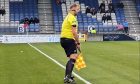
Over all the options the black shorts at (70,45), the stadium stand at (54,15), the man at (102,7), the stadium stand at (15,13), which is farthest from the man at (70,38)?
the man at (102,7)

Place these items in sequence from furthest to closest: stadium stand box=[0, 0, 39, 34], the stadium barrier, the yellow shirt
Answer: stadium stand box=[0, 0, 39, 34]
the stadium barrier
the yellow shirt

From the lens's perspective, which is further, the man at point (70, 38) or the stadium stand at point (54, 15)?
the stadium stand at point (54, 15)

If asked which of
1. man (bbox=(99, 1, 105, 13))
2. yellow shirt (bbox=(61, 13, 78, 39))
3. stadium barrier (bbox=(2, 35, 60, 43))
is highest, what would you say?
man (bbox=(99, 1, 105, 13))

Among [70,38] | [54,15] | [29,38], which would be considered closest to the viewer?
[70,38]

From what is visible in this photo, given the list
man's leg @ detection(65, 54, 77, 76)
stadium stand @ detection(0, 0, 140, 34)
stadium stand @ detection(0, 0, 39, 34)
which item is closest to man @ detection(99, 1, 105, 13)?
stadium stand @ detection(0, 0, 140, 34)

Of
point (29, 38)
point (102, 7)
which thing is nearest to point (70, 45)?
point (29, 38)

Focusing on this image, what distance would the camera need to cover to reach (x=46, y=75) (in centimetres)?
1368

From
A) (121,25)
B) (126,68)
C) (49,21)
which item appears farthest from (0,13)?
(126,68)

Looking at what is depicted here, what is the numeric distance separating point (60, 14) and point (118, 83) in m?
37.9

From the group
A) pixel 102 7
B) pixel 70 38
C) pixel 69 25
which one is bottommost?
pixel 70 38

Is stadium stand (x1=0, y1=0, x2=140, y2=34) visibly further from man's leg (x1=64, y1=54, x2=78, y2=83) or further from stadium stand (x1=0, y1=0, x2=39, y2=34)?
man's leg (x1=64, y1=54, x2=78, y2=83)

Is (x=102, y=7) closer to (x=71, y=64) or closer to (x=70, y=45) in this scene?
(x=70, y=45)

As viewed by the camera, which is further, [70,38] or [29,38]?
[29,38]

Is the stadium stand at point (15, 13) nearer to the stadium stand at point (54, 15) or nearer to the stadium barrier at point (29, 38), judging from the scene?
the stadium stand at point (54, 15)
